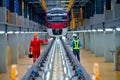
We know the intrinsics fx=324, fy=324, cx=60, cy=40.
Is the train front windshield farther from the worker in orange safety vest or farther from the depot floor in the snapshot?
the worker in orange safety vest

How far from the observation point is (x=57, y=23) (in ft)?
106

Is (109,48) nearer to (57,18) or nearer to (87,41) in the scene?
(57,18)

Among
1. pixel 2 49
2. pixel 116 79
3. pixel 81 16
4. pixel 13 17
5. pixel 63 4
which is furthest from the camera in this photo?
pixel 81 16

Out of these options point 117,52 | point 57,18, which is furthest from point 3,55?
point 57,18

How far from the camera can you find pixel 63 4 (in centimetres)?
Result: 4222

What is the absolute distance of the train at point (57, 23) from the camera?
104 ft

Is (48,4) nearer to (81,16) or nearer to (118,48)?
(81,16)

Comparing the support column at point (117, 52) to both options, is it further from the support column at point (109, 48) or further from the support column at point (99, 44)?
the support column at point (99, 44)

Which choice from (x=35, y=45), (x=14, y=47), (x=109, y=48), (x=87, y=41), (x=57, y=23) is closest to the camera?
(x=35, y=45)

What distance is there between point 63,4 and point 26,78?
31.6m

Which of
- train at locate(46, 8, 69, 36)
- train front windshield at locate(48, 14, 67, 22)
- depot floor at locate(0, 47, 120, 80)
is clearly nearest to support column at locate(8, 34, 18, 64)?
depot floor at locate(0, 47, 120, 80)

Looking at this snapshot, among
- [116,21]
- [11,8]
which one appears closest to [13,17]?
[11,8]

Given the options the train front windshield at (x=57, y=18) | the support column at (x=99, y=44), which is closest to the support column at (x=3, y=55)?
the support column at (x=99, y=44)

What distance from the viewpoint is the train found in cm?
3177
